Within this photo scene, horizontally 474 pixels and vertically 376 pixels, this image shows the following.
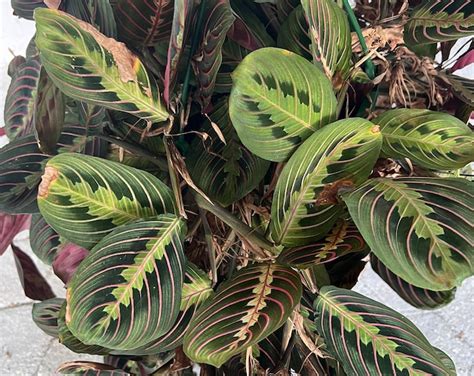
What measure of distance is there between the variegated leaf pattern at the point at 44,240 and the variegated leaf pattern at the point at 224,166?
215mm

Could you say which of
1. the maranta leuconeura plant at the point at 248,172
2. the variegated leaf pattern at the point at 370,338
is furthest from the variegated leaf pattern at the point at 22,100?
the variegated leaf pattern at the point at 370,338

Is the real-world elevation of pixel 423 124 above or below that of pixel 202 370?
above

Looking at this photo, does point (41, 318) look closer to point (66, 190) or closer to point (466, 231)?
point (66, 190)

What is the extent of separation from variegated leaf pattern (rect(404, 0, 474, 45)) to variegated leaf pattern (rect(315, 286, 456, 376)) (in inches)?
9.6

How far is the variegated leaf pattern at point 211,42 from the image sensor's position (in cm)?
43

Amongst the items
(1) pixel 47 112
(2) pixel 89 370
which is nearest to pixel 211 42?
(1) pixel 47 112

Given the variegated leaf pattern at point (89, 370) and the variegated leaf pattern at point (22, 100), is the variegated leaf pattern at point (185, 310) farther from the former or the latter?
the variegated leaf pattern at point (22, 100)

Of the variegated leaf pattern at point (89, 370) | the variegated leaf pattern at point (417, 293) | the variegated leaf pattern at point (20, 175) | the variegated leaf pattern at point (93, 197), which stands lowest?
the variegated leaf pattern at point (89, 370)

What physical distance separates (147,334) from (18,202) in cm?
20

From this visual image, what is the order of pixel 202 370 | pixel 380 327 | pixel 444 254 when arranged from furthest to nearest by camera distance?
1. pixel 202 370
2. pixel 380 327
3. pixel 444 254

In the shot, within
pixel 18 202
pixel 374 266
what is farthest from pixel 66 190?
pixel 374 266

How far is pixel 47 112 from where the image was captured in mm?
478

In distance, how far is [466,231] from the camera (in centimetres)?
39

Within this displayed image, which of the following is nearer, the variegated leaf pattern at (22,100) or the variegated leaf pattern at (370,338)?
the variegated leaf pattern at (370,338)
